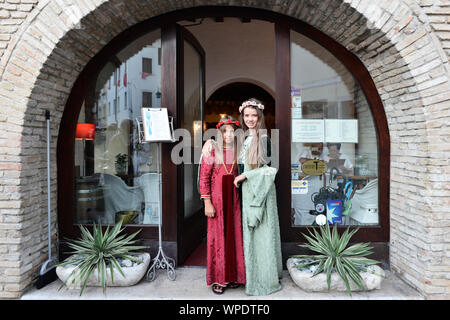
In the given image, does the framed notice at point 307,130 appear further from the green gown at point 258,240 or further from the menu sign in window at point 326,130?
the green gown at point 258,240

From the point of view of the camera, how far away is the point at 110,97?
4.12 meters

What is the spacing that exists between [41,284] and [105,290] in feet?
2.56

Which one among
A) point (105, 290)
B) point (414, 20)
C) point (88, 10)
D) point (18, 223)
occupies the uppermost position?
point (88, 10)

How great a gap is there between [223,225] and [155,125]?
142 centimetres

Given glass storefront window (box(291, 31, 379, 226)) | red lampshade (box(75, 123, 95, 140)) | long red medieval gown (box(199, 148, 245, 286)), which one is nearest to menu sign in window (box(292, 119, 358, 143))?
glass storefront window (box(291, 31, 379, 226))

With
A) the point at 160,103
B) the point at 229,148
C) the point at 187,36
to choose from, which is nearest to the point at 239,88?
the point at 187,36

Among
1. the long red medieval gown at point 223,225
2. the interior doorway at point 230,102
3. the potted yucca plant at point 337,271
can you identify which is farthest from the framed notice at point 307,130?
the interior doorway at point 230,102

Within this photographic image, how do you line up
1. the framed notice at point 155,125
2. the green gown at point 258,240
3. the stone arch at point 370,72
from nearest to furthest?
the stone arch at point 370,72
the green gown at point 258,240
the framed notice at point 155,125

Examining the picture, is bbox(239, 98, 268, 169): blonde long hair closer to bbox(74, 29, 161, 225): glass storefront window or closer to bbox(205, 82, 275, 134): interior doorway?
bbox(74, 29, 161, 225): glass storefront window

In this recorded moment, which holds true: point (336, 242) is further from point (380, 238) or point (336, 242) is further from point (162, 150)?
point (162, 150)

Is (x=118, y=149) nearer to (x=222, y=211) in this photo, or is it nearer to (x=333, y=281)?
(x=222, y=211)

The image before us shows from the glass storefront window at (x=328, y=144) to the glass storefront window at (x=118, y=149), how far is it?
2016mm

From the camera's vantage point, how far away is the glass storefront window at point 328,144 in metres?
3.93

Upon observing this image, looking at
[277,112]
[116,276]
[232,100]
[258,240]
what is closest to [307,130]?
[277,112]
